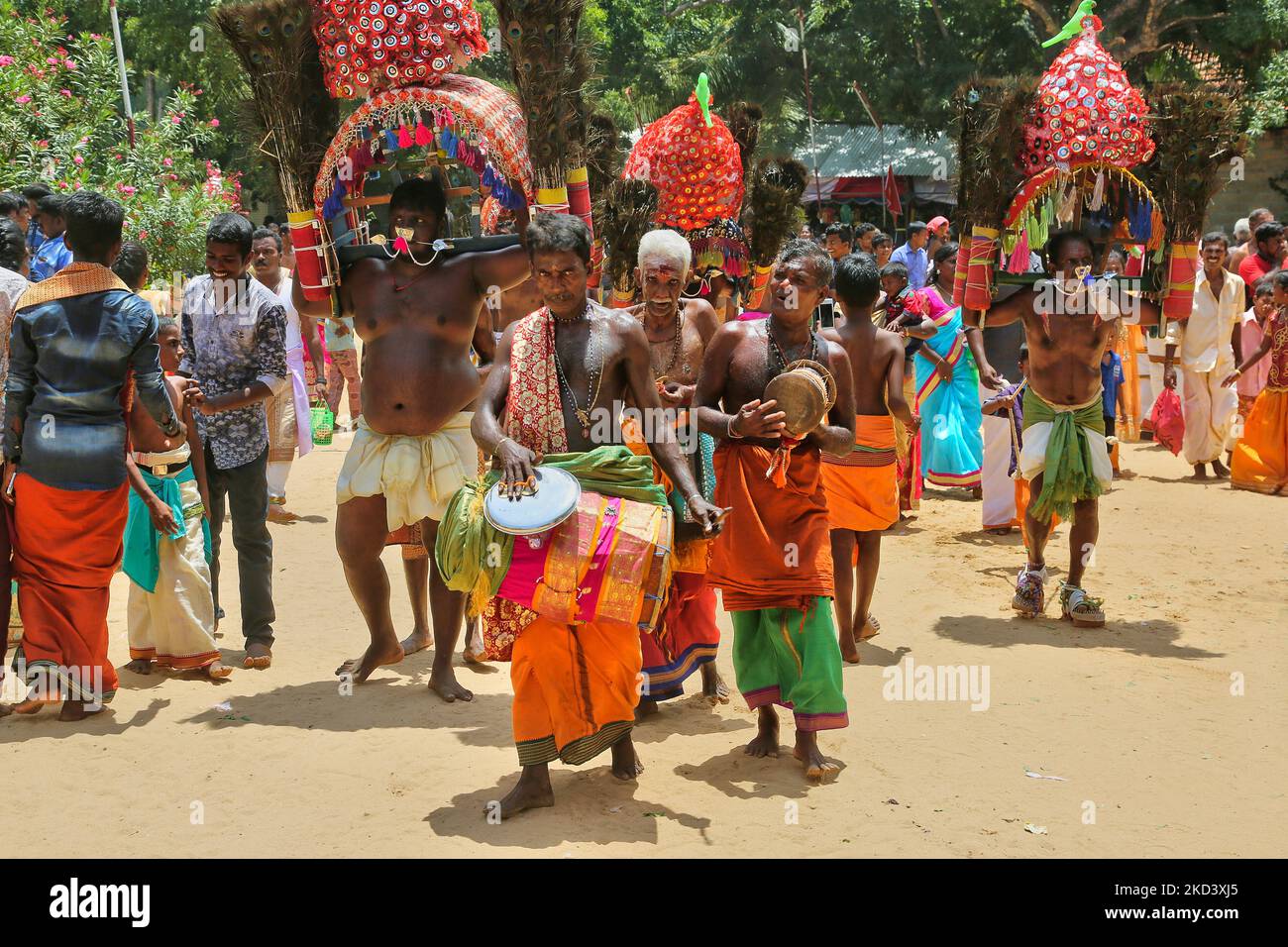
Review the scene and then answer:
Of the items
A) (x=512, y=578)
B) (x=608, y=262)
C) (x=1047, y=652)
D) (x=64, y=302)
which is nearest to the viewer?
(x=512, y=578)

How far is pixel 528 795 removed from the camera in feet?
14.9

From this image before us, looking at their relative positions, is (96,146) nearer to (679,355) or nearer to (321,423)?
(321,423)

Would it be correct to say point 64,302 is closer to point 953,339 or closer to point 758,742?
point 758,742

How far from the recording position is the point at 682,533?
5.23 meters

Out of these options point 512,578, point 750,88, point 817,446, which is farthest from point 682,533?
point 750,88

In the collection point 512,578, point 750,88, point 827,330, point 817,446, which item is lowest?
point 512,578

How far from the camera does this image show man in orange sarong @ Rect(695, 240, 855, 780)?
498cm

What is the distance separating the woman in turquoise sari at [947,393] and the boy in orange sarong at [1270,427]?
236cm

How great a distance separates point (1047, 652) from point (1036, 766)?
1.83 m

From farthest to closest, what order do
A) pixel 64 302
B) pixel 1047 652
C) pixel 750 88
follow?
pixel 750 88 → pixel 1047 652 → pixel 64 302

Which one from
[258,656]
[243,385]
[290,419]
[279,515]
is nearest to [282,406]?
[290,419]

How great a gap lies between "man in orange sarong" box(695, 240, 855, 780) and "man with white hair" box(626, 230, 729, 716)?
0.24m

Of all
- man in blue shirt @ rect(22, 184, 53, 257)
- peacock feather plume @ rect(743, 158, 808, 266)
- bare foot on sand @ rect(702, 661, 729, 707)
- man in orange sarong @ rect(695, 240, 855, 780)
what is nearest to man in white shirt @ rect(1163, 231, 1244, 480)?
peacock feather plume @ rect(743, 158, 808, 266)

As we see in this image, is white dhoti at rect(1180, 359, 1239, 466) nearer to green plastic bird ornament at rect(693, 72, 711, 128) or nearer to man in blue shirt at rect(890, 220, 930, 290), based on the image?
man in blue shirt at rect(890, 220, 930, 290)
